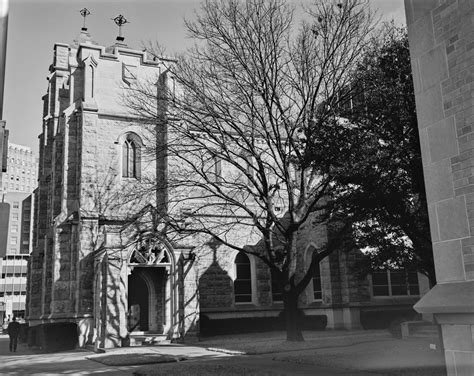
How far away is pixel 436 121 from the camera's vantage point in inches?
234

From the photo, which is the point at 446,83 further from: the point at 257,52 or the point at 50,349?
the point at 50,349

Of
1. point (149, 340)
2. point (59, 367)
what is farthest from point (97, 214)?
point (59, 367)

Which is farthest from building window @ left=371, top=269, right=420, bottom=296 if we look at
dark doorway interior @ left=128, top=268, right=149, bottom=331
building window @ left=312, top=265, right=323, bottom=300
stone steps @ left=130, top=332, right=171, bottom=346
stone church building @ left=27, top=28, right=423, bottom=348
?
dark doorway interior @ left=128, top=268, right=149, bottom=331

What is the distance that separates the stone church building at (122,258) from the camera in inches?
849

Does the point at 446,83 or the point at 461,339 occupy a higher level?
the point at 446,83

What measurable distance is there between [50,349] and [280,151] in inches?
482

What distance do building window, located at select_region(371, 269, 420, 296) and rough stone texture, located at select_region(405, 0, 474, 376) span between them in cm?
2193

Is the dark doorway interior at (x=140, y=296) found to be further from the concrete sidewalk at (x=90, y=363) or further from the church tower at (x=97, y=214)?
the concrete sidewalk at (x=90, y=363)

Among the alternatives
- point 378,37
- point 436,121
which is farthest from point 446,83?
point 378,37

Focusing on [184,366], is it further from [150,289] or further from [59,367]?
[150,289]

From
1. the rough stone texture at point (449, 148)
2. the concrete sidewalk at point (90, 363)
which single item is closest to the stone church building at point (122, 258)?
the concrete sidewalk at point (90, 363)

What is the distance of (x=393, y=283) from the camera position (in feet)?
91.0

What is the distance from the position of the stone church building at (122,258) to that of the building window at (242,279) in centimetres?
5

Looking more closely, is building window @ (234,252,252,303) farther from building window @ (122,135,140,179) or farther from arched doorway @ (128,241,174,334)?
building window @ (122,135,140,179)
